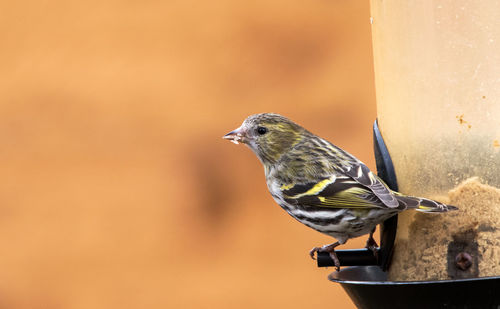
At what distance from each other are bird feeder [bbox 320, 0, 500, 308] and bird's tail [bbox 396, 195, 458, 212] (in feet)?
0.35

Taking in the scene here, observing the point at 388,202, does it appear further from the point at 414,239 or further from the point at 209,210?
the point at 209,210

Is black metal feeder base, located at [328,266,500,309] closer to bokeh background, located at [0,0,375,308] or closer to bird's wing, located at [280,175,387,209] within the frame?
bird's wing, located at [280,175,387,209]

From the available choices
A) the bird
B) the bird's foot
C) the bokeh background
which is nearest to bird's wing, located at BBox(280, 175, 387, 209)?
the bird

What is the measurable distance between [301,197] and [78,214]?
1966mm

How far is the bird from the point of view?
297 centimetres

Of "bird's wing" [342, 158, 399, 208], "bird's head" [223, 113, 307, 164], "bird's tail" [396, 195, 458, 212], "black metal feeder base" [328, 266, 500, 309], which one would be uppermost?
"bird's head" [223, 113, 307, 164]

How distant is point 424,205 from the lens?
2.83 m

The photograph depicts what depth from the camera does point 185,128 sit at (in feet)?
15.8

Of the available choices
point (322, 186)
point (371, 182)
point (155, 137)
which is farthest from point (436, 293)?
point (155, 137)

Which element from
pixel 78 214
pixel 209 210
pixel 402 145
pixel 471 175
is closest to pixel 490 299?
pixel 471 175

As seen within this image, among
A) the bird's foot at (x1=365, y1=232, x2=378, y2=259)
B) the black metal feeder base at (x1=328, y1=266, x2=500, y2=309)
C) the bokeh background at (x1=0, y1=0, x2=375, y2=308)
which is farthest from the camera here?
the bokeh background at (x1=0, y1=0, x2=375, y2=308)

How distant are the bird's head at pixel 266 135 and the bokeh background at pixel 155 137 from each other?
1223mm

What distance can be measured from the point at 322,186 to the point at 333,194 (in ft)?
0.25

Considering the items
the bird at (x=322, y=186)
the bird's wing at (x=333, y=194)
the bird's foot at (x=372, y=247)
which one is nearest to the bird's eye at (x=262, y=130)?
the bird at (x=322, y=186)
